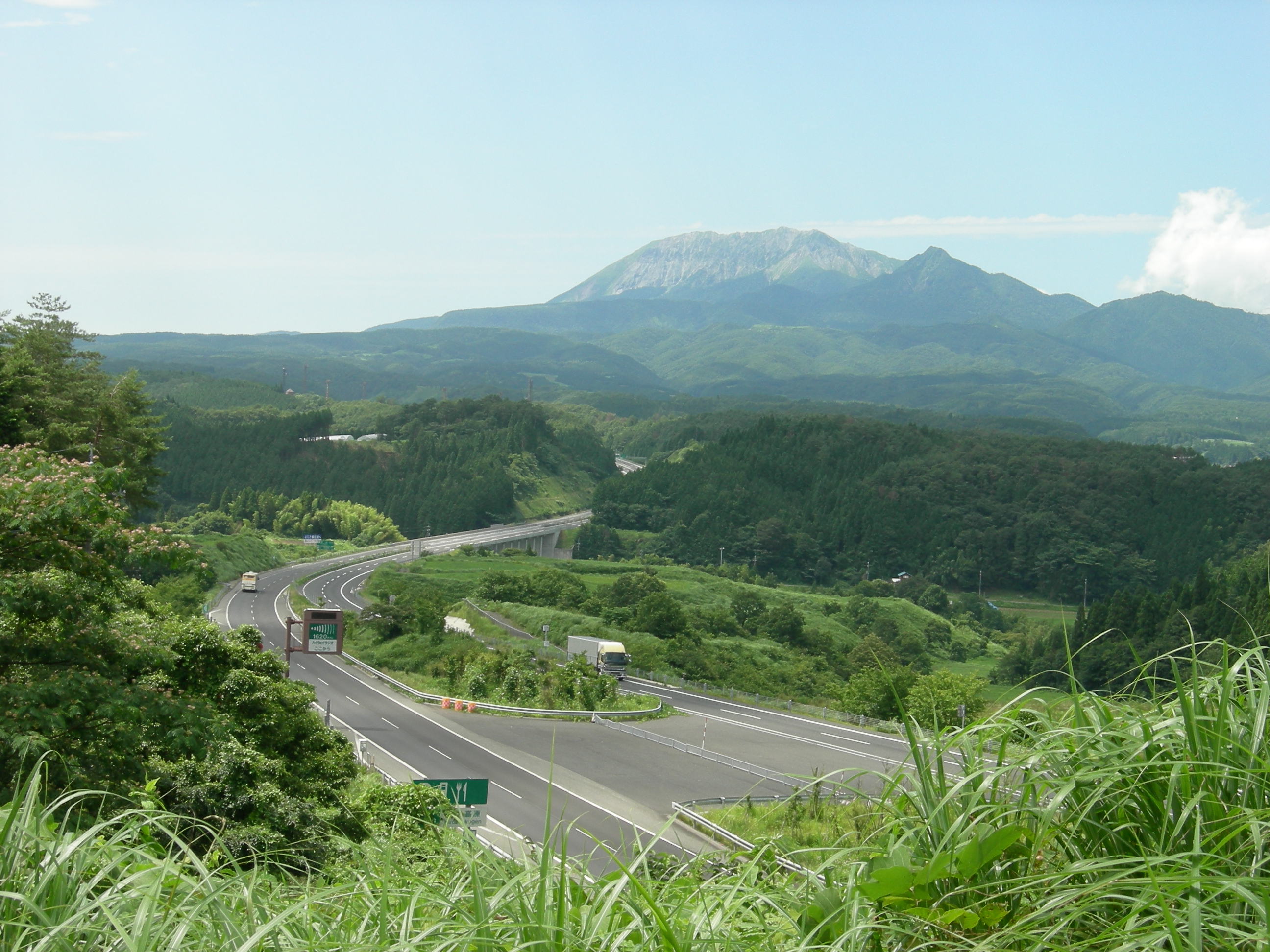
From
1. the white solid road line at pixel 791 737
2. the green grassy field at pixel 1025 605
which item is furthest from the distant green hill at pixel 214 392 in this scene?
the white solid road line at pixel 791 737

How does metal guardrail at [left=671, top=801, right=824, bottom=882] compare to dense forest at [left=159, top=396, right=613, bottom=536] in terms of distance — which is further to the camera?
dense forest at [left=159, top=396, right=613, bottom=536]

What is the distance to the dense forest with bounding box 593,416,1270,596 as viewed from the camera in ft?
338

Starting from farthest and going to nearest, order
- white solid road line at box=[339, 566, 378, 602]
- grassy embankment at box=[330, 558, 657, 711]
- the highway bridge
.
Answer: white solid road line at box=[339, 566, 378, 602] → grassy embankment at box=[330, 558, 657, 711] → the highway bridge

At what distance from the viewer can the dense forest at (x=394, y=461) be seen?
108 meters

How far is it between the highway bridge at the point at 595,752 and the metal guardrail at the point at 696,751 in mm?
→ 215

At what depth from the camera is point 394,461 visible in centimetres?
11756

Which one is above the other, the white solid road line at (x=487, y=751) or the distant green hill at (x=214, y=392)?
the distant green hill at (x=214, y=392)

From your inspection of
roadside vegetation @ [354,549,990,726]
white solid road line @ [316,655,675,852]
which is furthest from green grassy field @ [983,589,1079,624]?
white solid road line @ [316,655,675,852]

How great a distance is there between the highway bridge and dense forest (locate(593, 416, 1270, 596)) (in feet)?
225

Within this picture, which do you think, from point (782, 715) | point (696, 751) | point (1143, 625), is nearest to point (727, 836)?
point (696, 751)

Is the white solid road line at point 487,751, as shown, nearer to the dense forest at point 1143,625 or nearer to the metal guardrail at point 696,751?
the metal guardrail at point 696,751

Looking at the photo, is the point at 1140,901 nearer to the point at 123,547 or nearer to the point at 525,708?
the point at 123,547

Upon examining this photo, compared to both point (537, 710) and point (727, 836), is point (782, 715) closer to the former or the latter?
point (537, 710)

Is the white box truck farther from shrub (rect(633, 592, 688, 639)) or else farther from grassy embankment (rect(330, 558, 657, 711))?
shrub (rect(633, 592, 688, 639))
